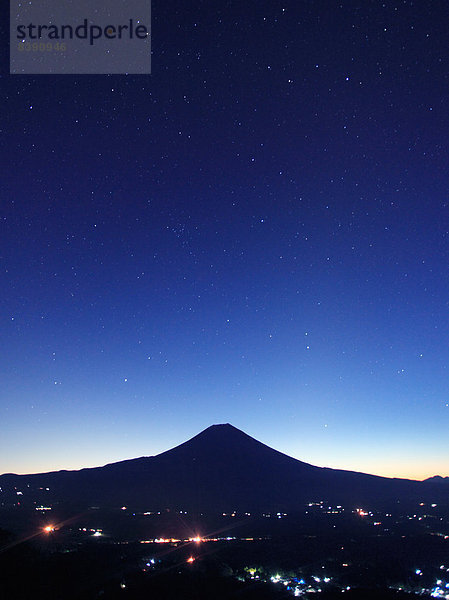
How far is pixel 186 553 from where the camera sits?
6053cm

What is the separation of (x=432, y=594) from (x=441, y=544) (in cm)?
4259

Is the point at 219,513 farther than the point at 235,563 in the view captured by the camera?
Yes

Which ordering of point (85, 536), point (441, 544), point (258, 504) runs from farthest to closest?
point (258, 504) → point (441, 544) → point (85, 536)

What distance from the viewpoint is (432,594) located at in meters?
45.3

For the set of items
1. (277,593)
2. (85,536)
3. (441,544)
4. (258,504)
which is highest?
(277,593)

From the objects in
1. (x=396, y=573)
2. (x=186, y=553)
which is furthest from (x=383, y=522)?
(x=186, y=553)

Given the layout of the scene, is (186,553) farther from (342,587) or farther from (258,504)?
(258,504)

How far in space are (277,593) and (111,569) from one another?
1789 centimetres

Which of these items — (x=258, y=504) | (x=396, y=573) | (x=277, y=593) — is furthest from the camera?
(x=258, y=504)

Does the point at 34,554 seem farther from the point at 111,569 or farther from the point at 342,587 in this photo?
the point at 342,587

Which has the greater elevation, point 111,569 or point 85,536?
point 111,569

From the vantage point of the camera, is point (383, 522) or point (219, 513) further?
point (219, 513)

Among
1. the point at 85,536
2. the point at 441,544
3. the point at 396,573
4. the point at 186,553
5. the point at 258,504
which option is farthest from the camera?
the point at 258,504

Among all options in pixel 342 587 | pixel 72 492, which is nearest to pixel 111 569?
pixel 342 587
